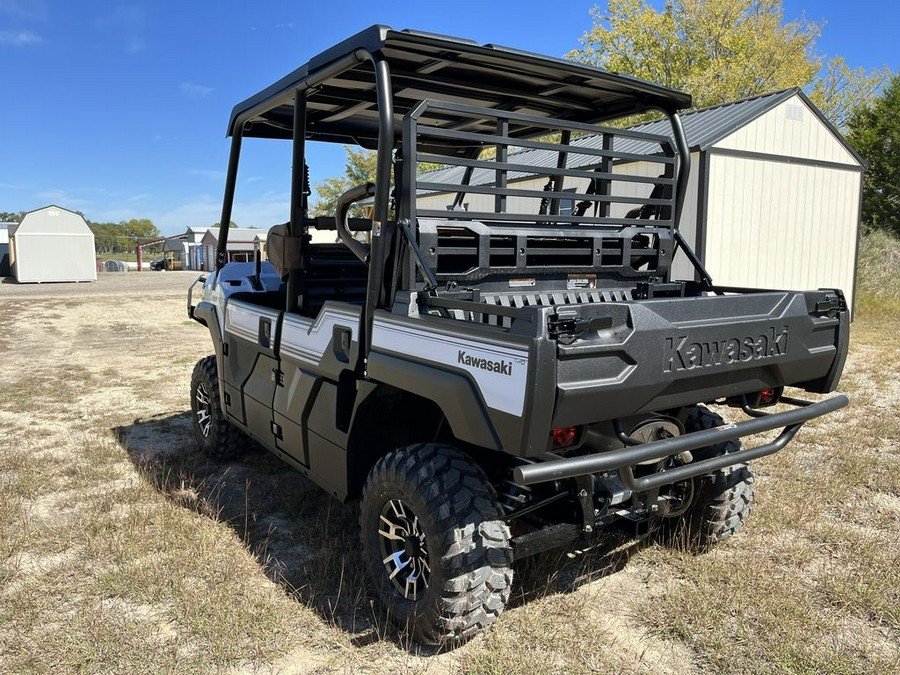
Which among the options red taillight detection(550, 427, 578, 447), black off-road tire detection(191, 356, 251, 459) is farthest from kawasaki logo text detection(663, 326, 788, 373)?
black off-road tire detection(191, 356, 251, 459)

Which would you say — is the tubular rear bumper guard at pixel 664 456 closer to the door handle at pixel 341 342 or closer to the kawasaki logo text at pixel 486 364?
the kawasaki logo text at pixel 486 364

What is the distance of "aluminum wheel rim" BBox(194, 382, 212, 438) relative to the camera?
519 cm

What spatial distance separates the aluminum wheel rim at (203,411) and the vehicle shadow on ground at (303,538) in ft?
0.65

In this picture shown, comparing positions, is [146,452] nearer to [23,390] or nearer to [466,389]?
[23,390]

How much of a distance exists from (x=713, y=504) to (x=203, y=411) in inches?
139

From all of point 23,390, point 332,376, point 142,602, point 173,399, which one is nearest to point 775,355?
point 332,376

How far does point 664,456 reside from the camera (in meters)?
2.51

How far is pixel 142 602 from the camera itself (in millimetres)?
3156

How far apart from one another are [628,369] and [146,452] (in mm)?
4156

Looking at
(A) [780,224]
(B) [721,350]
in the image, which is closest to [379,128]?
(B) [721,350]

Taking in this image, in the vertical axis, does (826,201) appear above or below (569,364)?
above

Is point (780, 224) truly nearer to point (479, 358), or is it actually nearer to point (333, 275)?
point (333, 275)

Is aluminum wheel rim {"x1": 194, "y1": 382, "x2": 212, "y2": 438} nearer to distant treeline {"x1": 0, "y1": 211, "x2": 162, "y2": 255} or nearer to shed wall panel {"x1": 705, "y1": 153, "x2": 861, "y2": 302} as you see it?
shed wall panel {"x1": 705, "y1": 153, "x2": 861, "y2": 302}

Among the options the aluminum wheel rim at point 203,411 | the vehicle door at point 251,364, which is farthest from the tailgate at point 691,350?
the aluminum wheel rim at point 203,411
